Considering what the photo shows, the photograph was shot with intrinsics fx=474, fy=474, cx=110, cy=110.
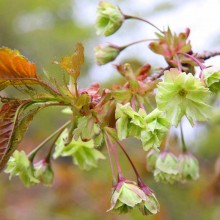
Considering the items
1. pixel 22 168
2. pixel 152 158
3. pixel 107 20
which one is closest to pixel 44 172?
pixel 22 168

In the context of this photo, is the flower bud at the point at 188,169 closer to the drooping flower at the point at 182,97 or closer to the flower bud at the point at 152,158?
the flower bud at the point at 152,158

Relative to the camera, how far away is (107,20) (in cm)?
183

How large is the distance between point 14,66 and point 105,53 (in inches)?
25.3

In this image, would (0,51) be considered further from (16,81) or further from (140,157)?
(140,157)

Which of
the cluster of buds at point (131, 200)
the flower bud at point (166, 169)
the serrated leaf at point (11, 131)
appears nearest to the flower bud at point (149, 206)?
the cluster of buds at point (131, 200)

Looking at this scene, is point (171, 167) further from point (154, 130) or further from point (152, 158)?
point (154, 130)

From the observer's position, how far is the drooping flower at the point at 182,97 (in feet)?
4.33

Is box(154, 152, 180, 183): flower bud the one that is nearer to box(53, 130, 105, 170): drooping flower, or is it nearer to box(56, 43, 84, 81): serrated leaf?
box(53, 130, 105, 170): drooping flower

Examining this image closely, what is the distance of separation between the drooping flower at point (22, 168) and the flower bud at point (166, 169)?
0.44m

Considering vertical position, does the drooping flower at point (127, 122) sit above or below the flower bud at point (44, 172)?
above

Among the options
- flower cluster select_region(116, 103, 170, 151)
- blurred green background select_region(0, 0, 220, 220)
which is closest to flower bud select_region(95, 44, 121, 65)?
blurred green background select_region(0, 0, 220, 220)

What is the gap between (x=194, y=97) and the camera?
134cm

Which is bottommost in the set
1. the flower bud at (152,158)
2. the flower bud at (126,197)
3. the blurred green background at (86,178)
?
the blurred green background at (86,178)

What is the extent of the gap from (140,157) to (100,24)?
111 inches
